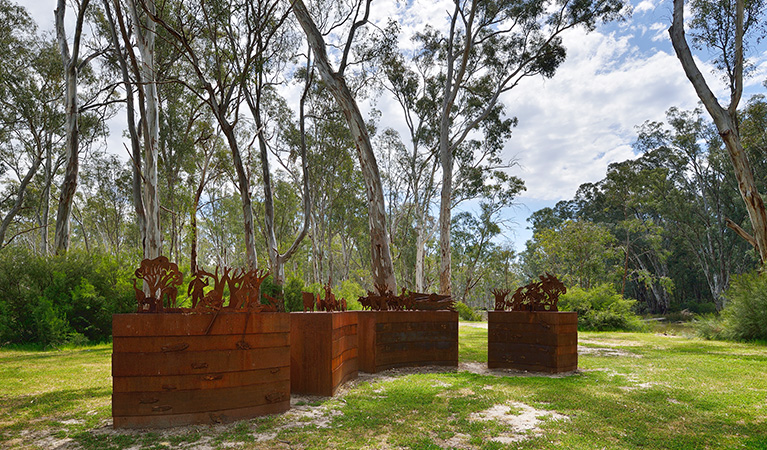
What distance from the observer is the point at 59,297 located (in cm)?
866

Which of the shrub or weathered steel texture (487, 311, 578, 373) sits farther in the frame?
the shrub

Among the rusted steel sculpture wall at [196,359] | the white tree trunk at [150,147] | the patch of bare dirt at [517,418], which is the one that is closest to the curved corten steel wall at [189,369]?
the rusted steel sculpture wall at [196,359]

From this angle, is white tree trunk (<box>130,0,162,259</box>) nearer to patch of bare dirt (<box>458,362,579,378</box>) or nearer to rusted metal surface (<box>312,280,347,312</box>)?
rusted metal surface (<box>312,280,347,312</box>)

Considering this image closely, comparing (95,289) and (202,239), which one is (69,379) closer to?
(95,289)

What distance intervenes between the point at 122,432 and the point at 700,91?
1414 cm

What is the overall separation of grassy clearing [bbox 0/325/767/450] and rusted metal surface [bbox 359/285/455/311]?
101cm

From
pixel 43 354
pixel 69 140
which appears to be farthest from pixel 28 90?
pixel 43 354

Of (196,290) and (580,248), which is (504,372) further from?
(580,248)

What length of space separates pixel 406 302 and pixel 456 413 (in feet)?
9.43

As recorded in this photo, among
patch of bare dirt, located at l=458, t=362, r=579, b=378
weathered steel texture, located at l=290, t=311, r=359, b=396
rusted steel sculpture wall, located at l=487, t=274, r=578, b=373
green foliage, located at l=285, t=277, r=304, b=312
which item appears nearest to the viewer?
weathered steel texture, located at l=290, t=311, r=359, b=396

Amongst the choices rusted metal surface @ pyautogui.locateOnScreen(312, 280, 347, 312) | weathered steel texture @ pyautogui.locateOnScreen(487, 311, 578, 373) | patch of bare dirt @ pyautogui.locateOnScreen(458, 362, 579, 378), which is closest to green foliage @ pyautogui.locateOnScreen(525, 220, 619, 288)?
patch of bare dirt @ pyautogui.locateOnScreen(458, 362, 579, 378)

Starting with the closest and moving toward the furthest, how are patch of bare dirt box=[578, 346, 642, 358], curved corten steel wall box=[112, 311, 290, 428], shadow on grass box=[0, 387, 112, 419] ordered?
curved corten steel wall box=[112, 311, 290, 428] < shadow on grass box=[0, 387, 112, 419] < patch of bare dirt box=[578, 346, 642, 358]

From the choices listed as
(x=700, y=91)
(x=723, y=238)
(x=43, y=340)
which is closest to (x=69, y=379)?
(x=43, y=340)

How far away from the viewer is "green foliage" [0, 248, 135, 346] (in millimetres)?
8250
